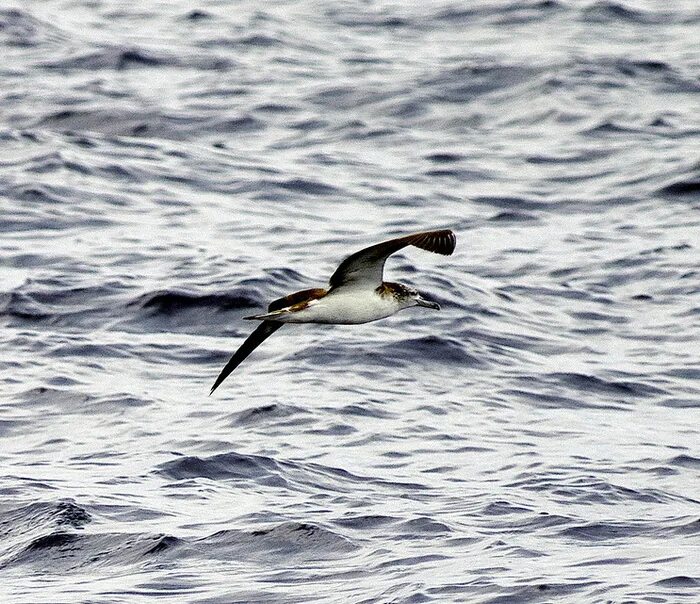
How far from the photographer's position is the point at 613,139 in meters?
20.3

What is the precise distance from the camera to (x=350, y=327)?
14523 millimetres

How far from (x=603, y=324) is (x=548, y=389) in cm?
169

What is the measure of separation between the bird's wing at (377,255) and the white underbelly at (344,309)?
74 millimetres

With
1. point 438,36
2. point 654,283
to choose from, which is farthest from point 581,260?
point 438,36

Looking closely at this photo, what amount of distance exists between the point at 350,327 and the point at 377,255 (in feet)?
17.6

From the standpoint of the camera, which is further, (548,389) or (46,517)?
(548,389)

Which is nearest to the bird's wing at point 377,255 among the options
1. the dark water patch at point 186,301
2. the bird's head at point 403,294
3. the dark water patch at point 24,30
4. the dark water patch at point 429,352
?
the bird's head at point 403,294

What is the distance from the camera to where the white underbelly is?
30.9 feet

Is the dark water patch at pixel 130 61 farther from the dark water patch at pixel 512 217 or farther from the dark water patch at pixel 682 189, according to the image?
the dark water patch at pixel 682 189

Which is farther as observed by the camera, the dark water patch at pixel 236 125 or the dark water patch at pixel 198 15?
the dark water patch at pixel 198 15

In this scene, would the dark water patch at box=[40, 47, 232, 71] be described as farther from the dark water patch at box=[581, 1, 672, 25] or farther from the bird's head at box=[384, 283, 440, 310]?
the bird's head at box=[384, 283, 440, 310]

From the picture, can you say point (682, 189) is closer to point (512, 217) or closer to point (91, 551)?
point (512, 217)

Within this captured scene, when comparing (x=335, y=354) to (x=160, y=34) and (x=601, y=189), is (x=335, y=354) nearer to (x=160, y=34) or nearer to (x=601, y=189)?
(x=601, y=189)

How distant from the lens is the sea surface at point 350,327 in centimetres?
988
